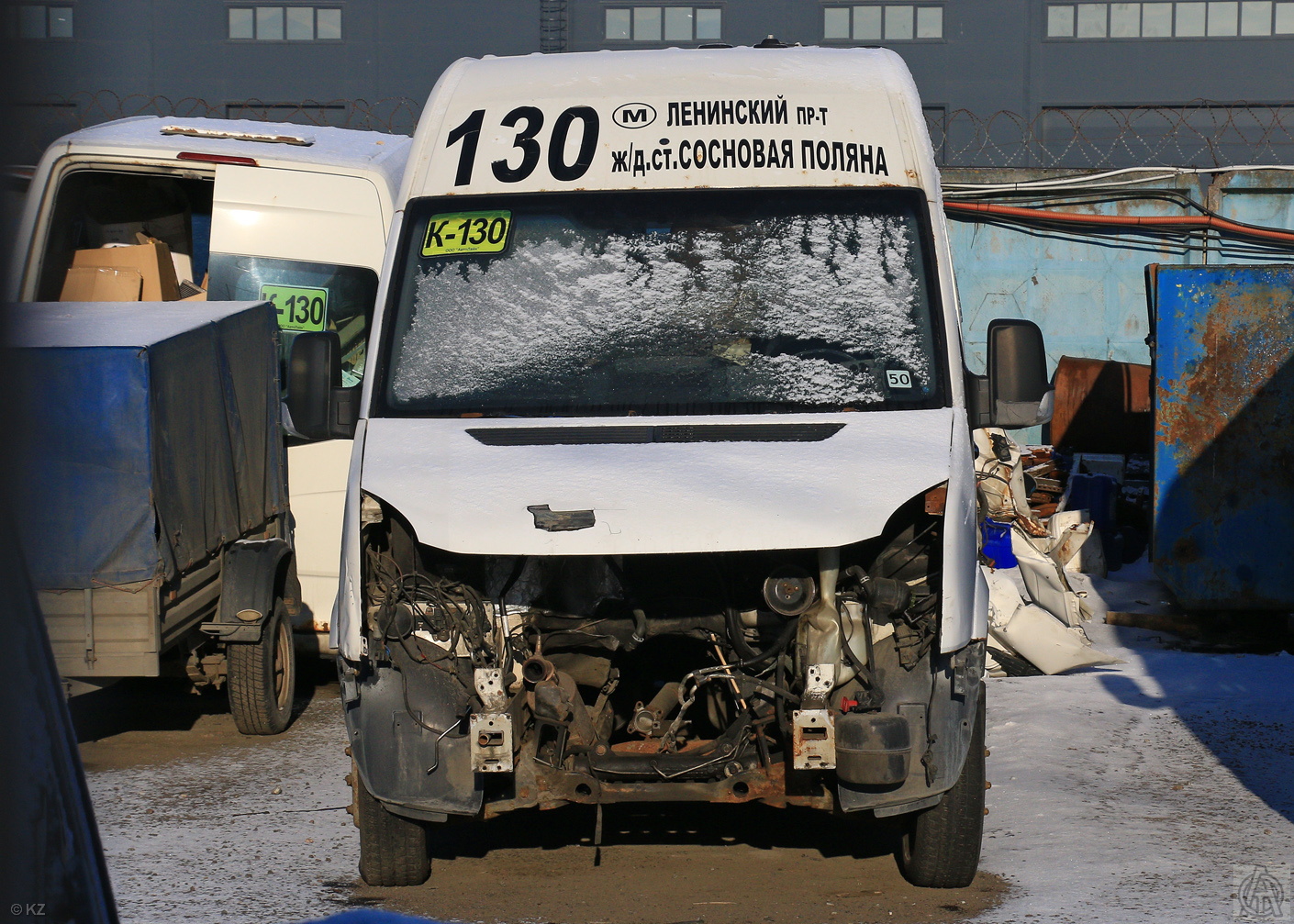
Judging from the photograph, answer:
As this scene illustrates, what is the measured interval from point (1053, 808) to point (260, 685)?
3.76 meters

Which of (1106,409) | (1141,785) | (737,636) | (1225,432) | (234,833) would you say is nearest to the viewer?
(737,636)

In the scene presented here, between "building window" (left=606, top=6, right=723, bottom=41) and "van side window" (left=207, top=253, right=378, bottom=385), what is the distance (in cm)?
2506

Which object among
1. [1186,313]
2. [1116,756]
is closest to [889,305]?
[1116,756]

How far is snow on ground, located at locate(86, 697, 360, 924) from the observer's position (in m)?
4.61

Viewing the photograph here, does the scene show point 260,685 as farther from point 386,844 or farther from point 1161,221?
point 1161,221

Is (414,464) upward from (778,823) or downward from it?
upward

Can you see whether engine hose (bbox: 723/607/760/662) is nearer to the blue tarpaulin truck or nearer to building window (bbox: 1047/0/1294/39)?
the blue tarpaulin truck

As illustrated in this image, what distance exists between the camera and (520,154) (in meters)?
5.02

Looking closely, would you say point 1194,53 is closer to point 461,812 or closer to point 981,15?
point 981,15

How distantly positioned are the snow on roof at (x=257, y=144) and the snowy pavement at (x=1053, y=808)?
120 inches

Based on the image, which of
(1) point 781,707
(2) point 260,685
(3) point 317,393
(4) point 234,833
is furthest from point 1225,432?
(4) point 234,833

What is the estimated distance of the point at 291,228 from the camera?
765 cm

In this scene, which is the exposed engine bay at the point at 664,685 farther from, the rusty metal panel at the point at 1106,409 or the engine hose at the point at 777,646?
the rusty metal panel at the point at 1106,409

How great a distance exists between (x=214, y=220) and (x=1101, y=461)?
27.6 feet
